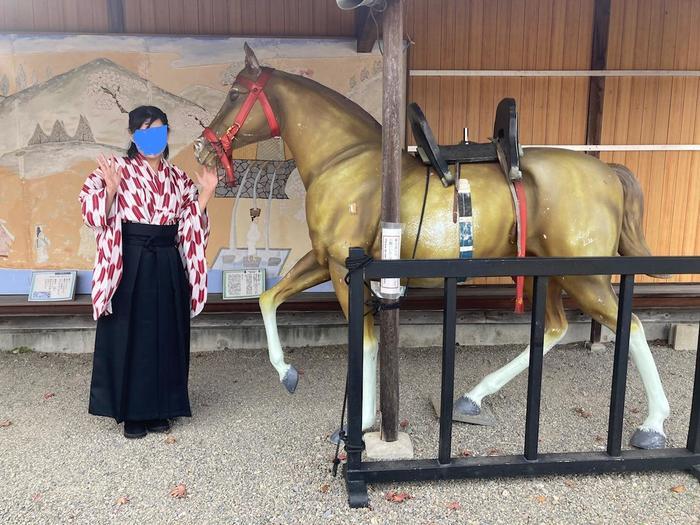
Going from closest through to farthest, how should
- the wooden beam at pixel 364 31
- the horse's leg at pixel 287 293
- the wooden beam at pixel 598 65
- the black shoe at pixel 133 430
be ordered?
the black shoe at pixel 133 430
the horse's leg at pixel 287 293
the wooden beam at pixel 364 31
the wooden beam at pixel 598 65

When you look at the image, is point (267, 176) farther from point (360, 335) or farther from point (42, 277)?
point (360, 335)

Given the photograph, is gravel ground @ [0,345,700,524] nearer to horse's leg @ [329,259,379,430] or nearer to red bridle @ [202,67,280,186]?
horse's leg @ [329,259,379,430]

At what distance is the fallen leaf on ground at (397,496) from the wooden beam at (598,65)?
11.8 ft

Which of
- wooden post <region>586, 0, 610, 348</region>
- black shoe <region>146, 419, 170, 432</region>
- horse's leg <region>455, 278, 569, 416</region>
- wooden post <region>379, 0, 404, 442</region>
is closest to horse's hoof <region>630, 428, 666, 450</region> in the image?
horse's leg <region>455, 278, 569, 416</region>

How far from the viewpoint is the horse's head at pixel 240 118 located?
10.0 feet

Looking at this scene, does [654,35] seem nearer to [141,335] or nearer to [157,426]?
[141,335]

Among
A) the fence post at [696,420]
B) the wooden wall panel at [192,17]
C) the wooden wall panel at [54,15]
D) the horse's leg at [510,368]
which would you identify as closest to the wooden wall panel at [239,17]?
the wooden wall panel at [192,17]

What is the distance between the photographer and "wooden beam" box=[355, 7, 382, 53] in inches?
152

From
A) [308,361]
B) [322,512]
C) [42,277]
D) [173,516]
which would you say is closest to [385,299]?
[322,512]

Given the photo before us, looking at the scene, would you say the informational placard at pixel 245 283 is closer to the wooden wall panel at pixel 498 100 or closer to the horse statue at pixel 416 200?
the horse statue at pixel 416 200

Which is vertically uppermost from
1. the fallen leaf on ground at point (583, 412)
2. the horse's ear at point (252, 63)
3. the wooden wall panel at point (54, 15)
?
the wooden wall panel at point (54, 15)

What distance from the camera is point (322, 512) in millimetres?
2402

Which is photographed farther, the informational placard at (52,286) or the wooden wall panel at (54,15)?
the informational placard at (52,286)

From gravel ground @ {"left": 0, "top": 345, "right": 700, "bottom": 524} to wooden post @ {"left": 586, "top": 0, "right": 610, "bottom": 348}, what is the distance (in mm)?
1420
